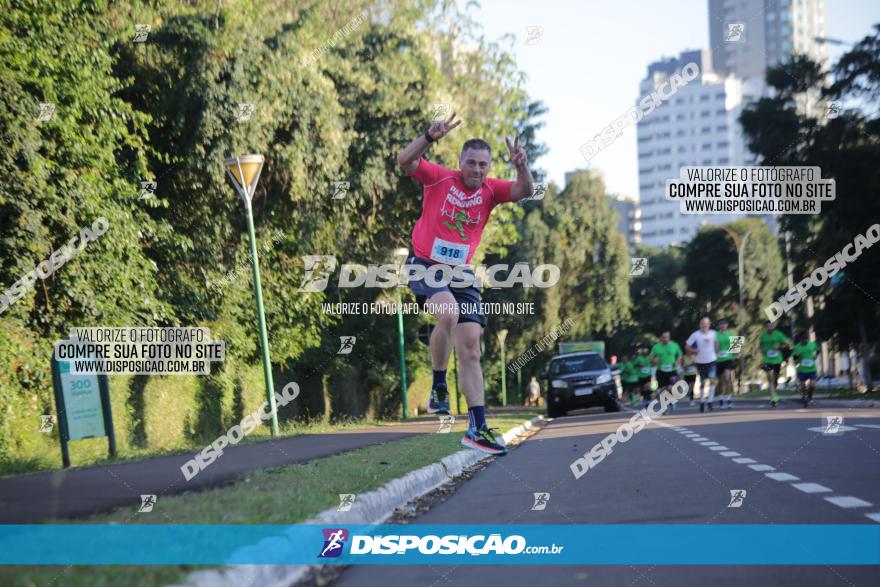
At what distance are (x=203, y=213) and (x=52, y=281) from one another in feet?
18.1

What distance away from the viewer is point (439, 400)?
9133 millimetres

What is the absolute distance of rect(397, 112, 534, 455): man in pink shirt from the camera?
336 inches

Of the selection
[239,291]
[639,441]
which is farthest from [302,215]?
[639,441]

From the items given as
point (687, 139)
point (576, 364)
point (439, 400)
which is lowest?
point (576, 364)

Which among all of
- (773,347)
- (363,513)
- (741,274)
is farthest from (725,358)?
(741,274)

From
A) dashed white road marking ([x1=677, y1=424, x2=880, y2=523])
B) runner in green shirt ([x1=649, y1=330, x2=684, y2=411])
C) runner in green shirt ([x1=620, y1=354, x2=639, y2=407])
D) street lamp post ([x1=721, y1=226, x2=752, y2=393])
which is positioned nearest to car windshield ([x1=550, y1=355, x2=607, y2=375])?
runner in green shirt ([x1=649, y1=330, x2=684, y2=411])

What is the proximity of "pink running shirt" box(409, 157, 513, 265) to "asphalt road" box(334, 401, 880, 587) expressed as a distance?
1.87 metres

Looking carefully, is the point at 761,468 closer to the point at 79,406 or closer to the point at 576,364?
the point at 79,406

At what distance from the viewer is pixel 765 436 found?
14.5m

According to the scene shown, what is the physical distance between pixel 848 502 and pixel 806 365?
19.8 m

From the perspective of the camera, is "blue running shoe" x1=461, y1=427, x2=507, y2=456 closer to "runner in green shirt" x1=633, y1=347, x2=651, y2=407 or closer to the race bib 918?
the race bib 918

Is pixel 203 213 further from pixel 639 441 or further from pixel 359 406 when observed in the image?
pixel 359 406

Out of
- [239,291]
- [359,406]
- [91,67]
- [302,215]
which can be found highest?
[91,67]

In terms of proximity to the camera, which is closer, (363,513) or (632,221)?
(363,513)
